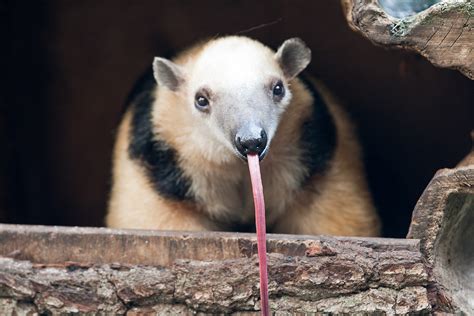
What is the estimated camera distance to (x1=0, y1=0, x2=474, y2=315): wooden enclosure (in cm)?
321

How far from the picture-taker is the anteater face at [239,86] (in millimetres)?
3627

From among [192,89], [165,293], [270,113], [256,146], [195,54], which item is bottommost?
[165,293]

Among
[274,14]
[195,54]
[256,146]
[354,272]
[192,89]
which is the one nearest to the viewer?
[354,272]

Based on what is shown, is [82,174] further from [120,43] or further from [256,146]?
Result: [256,146]

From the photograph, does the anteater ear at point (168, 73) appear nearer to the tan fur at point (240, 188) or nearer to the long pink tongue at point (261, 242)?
the tan fur at point (240, 188)

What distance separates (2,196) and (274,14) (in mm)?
1936

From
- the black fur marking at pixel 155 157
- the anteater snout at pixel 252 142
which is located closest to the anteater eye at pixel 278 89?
the anteater snout at pixel 252 142

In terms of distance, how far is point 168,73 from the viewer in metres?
4.26

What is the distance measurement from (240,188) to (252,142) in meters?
1.00

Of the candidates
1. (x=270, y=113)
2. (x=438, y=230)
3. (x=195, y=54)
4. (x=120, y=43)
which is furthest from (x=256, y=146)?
(x=120, y=43)

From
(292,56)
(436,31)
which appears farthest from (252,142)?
(292,56)

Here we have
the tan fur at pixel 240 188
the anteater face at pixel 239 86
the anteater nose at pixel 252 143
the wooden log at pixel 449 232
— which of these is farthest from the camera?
the tan fur at pixel 240 188

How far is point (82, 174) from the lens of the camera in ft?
19.4

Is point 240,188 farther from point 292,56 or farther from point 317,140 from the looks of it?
point 292,56
